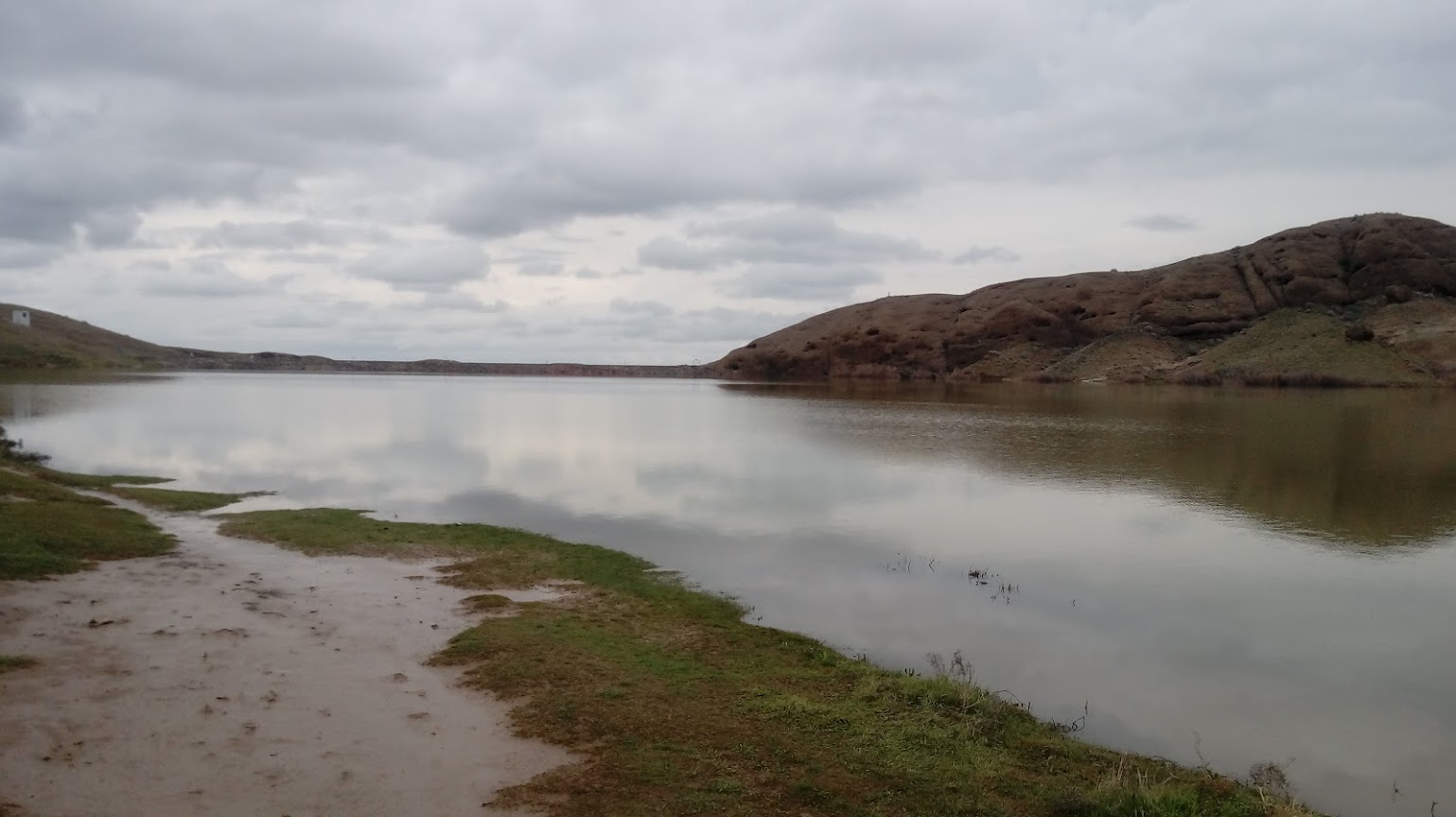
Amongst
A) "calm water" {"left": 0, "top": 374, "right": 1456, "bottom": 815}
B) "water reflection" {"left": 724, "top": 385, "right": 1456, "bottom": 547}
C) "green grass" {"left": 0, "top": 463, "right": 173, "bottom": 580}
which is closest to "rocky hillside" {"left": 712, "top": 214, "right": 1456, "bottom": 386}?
"water reflection" {"left": 724, "top": 385, "right": 1456, "bottom": 547}

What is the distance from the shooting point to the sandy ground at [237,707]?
266 inches

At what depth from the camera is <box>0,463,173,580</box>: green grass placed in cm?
1310

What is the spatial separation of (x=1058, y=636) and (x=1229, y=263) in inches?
5191

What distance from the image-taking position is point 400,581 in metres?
14.8

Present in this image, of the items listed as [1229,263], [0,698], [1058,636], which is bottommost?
[1058,636]

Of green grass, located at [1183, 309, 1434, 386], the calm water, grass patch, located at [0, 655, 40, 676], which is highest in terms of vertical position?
green grass, located at [1183, 309, 1434, 386]

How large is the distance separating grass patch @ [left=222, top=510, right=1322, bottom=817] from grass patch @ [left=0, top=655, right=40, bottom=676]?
4272 millimetres

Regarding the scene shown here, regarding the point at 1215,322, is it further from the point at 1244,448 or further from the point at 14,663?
the point at 14,663

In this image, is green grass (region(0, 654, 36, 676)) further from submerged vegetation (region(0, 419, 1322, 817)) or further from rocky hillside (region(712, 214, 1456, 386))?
rocky hillside (region(712, 214, 1456, 386))

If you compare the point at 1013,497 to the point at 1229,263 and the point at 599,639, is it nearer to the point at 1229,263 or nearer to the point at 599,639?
the point at 599,639

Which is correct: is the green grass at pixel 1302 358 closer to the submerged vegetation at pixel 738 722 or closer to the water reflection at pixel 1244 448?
the water reflection at pixel 1244 448

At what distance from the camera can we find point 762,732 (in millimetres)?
8406

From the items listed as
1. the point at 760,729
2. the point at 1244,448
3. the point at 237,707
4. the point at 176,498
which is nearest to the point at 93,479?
the point at 176,498

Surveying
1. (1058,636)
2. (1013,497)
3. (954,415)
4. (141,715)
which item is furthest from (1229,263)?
(141,715)
